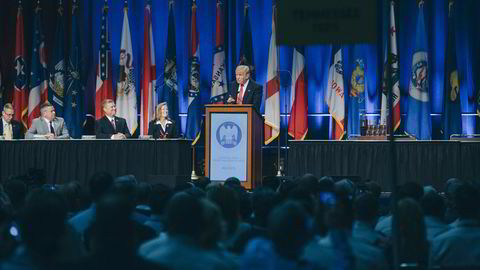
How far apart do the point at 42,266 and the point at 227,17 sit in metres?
14.9

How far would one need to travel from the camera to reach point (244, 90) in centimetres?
1339

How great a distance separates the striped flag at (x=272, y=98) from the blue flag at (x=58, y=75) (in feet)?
15.5

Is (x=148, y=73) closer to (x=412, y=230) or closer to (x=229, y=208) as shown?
(x=412, y=230)

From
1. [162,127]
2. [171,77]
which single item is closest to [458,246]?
[162,127]

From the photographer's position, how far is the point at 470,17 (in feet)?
55.0

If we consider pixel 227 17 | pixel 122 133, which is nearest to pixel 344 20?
pixel 122 133

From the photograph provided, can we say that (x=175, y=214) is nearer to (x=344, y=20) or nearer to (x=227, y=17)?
(x=344, y=20)

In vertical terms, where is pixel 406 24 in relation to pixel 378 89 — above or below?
above

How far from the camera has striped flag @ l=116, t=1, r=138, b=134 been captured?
1750 centimetres

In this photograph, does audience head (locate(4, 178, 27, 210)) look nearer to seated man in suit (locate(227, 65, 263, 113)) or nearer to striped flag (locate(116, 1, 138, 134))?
seated man in suit (locate(227, 65, 263, 113))

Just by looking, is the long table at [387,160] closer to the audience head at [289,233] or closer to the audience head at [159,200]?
the audience head at [159,200]

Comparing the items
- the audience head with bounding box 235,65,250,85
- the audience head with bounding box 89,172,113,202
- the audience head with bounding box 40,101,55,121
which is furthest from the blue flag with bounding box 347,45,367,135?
the audience head with bounding box 89,172,113,202

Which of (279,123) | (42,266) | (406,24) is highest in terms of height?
(406,24)

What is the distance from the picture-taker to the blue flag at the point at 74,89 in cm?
1761
